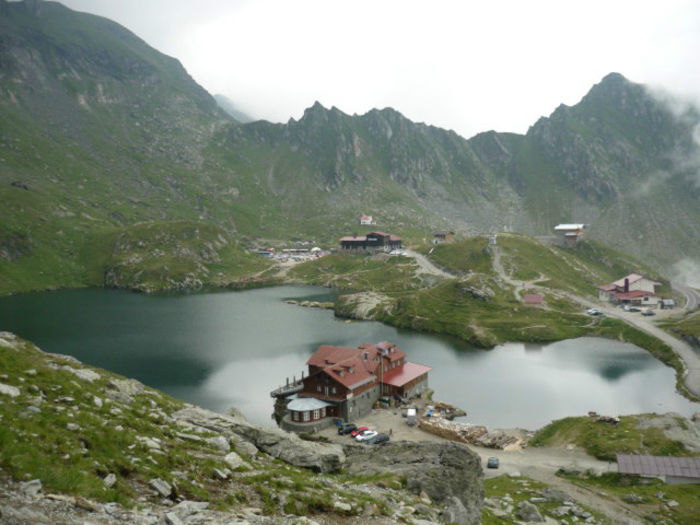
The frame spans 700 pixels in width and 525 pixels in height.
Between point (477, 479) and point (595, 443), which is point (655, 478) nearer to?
point (595, 443)

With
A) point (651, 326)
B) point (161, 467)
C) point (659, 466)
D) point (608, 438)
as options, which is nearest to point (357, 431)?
point (608, 438)

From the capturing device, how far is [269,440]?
30.3 metres

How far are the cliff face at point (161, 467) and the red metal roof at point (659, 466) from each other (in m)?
27.2

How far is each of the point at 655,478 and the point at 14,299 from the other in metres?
195

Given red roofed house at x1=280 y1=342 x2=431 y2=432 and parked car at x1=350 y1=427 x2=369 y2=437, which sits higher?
red roofed house at x1=280 y1=342 x2=431 y2=432

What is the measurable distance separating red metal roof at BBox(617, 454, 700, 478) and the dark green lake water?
76.1 feet

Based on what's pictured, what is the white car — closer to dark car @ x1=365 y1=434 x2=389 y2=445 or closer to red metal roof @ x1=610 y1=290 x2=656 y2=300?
dark car @ x1=365 y1=434 x2=389 y2=445

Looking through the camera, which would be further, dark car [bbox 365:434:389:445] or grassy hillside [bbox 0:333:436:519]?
dark car [bbox 365:434:389:445]

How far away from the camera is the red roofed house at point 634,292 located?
518 feet

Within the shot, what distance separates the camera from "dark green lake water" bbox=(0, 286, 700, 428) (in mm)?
81688

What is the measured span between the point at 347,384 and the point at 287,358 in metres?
35.4

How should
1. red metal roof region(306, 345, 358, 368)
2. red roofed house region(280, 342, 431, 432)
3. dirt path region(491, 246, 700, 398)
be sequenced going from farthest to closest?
dirt path region(491, 246, 700, 398) → red metal roof region(306, 345, 358, 368) → red roofed house region(280, 342, 431, 432)

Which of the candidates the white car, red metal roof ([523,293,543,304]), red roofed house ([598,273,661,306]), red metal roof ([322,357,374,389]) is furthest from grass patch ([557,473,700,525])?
red roofed house ([598,273,661,306])

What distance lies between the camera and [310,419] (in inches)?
2805
